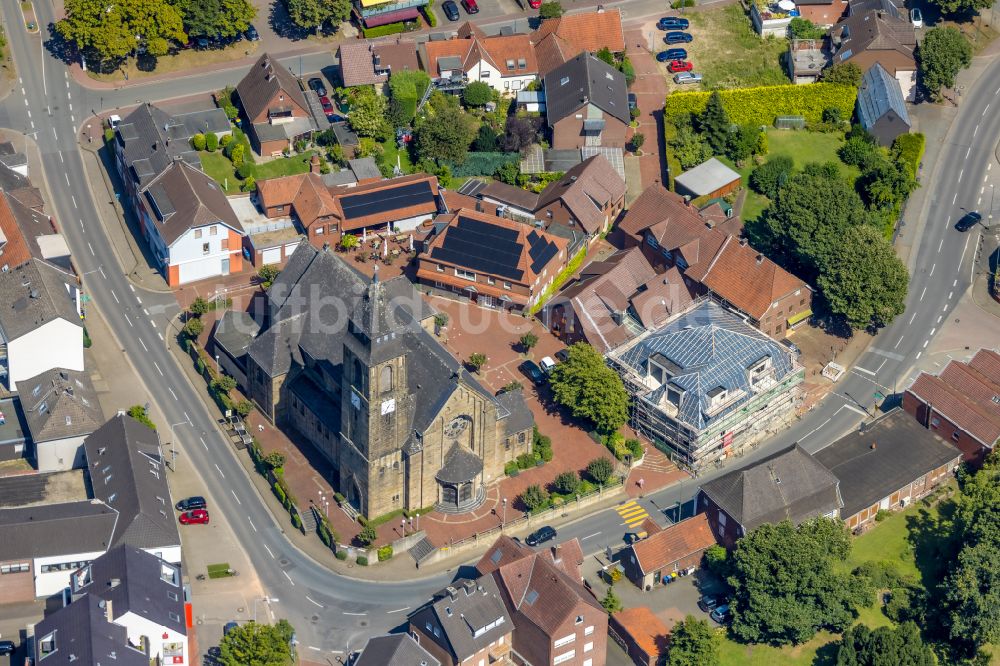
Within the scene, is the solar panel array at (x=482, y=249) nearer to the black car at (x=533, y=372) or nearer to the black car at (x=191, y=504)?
the black car at (x=533, y=372)

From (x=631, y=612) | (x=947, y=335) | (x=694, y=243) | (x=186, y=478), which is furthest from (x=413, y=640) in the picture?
(x=947, y=335)

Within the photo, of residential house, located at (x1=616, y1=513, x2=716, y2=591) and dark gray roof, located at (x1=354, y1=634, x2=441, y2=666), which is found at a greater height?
dark gray roof, located at (x1=354, y1=634, x2=441, y2=666)

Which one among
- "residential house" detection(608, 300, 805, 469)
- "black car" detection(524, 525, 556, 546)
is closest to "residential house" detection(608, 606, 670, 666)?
"black car" detection(524, 525, 556, 546)

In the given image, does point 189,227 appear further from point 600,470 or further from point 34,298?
point 600,470

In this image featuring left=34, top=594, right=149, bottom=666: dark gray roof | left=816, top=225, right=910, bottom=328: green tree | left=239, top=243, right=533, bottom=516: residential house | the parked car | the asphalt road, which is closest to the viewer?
left=34, top=594, right=149, bottom=666: dark gray roof

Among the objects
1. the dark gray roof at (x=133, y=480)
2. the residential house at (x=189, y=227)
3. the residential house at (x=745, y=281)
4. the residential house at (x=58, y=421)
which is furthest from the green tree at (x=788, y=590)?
the residential house at (x=189, y=227)

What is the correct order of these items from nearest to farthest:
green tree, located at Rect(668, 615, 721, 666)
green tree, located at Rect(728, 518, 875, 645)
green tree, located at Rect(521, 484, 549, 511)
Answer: green tree, located at Rect(668, 615, 721, 666) → green tree, located at Rect(728, 518, 875, 645) → green tree, located at Rect(521, 484, 549, 511)

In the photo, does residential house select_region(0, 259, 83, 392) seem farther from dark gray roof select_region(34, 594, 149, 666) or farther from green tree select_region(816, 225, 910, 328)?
green tree select_region(816, 225, 910, 328)

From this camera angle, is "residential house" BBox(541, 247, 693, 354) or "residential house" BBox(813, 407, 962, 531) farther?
"residential house" BBox(541, 247, 693, 354)
